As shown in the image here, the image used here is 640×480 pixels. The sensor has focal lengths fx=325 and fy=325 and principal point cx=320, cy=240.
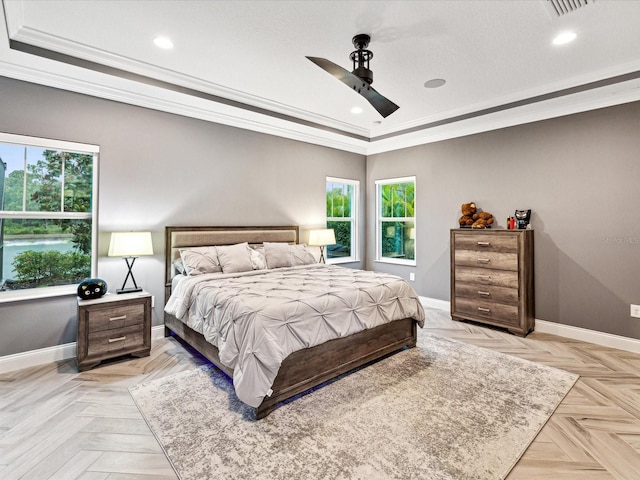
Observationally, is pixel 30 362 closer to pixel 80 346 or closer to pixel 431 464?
pixel 80 346

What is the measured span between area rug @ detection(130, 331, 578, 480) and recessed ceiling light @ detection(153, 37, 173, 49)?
2838 millimetres

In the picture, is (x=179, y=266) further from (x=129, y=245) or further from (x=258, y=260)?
(x=258, y=260)

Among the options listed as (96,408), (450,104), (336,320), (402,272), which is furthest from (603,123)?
(96,408)

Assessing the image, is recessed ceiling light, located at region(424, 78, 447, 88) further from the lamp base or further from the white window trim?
the lamp base

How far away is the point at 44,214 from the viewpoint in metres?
3.12

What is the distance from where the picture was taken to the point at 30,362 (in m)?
2.97

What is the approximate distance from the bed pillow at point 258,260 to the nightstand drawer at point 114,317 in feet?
4.27

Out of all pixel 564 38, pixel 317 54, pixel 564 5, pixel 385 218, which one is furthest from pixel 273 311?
pixel 385 218

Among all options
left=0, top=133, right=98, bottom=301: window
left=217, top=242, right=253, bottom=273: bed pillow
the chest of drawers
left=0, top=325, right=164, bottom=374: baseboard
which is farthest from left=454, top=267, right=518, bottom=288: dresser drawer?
left=0, top=325, right=164, bottom=374: baseboard

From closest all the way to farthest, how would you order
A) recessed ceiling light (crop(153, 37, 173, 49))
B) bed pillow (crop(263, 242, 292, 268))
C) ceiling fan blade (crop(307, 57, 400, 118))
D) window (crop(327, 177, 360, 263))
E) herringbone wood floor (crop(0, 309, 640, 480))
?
1. herringbone wood floor (crop(0, 309, 640, 480))
2. ceiling fan blade (crop(307, 57, 400, 118))
3. recessed ceiling light (crop(153, 37, 173, 49))
4. bed pillow (crop(263, 242, 292, 268))
5. window (crop(327, 177, 360, 263))

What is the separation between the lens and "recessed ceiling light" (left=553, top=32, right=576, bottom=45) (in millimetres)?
2619

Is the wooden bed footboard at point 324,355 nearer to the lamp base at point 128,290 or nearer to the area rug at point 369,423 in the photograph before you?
the area rug at point 369,423

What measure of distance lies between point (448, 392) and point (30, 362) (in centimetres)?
368

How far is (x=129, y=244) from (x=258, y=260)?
1413 millimetres
